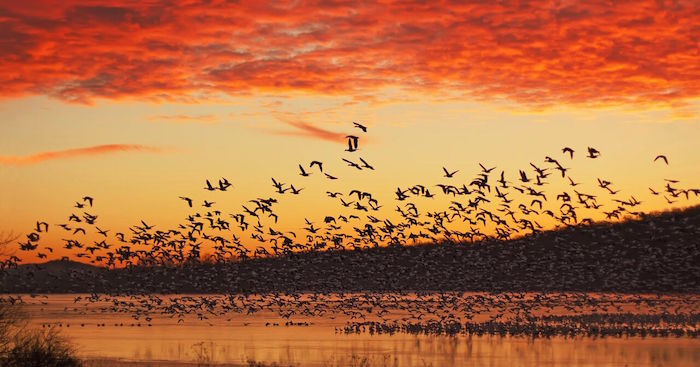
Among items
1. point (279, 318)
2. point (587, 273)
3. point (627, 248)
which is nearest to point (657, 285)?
point (587, 273)

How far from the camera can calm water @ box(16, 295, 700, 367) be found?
1861 inches

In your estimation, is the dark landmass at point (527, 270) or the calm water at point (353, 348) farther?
the dark landmass at point (527, 270)

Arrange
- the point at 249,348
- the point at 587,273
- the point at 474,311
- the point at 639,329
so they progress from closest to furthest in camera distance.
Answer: the point at 249,348 → the point at 639,329 → the point at 474,311 → the point at 587,273

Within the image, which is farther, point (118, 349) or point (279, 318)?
point (279, 318)

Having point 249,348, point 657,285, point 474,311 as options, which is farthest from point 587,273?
point 249,348

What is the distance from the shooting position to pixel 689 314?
7306 centimetres

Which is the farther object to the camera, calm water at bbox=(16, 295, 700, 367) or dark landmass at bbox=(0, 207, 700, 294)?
dark landmass at bbox=(0, 207, 700, 294)

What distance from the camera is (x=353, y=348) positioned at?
54.8 metres

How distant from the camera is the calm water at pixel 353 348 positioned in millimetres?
47281

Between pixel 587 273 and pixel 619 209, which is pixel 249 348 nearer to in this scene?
pixel 619 209

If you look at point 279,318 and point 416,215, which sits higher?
Answer: point 416,215

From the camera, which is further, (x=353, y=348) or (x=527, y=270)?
Answer: (x=527, y=270)

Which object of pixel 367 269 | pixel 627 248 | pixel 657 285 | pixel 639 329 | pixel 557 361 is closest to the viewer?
pixel 557 361

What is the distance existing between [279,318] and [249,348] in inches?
1154
